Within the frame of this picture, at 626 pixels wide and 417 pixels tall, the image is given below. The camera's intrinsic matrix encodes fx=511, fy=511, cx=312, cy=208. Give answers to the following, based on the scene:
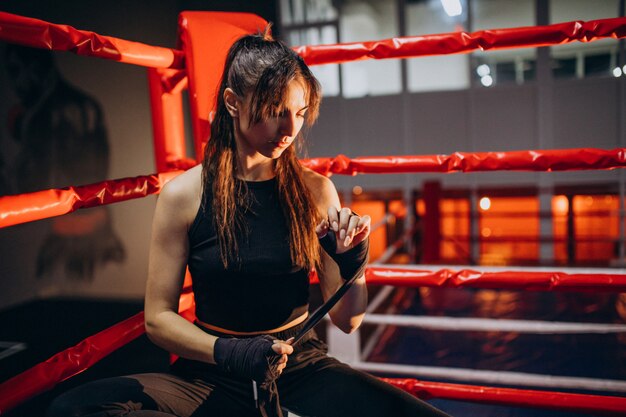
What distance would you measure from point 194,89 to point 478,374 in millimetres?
1219

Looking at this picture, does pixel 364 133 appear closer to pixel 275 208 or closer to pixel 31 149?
pixel 31 149

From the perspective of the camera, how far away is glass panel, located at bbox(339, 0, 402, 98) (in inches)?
274

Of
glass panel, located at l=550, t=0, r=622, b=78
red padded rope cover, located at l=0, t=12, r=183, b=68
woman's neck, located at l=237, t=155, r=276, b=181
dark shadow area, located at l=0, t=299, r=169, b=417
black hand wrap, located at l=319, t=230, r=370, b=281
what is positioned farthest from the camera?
glass panel, located at l=550, t=0, r=622, b=78

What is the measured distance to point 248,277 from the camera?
1.02 meters

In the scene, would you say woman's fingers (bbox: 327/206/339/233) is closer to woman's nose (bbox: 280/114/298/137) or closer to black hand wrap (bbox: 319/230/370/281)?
black hand wrap (bbox: 319/230/370/281)

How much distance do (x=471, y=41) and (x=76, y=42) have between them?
905mm

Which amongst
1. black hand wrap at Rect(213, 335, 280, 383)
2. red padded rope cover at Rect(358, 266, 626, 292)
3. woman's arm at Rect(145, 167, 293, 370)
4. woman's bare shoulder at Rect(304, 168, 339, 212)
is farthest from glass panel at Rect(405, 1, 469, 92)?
black hand wrap at Rect(213, 335, 280, 383)

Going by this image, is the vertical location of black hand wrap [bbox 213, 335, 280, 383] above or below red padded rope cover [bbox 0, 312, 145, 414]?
above

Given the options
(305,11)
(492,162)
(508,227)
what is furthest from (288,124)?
(508,227)

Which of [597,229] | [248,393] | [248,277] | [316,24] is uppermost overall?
[316,24]

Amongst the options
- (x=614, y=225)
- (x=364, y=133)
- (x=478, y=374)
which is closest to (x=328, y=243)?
(x=478, y=374)

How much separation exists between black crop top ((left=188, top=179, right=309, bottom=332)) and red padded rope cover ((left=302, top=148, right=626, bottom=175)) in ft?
1.43

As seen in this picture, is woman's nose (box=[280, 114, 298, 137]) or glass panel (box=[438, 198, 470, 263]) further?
glass panel (box=[438, 198, 470, 263])

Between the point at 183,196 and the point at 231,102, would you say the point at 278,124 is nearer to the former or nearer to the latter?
the point at 231,102
